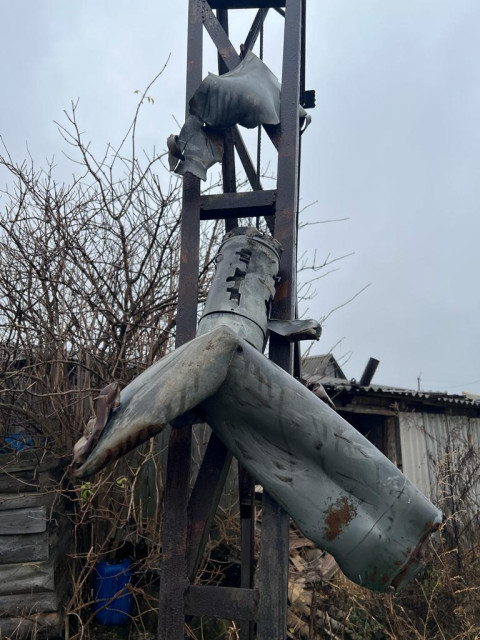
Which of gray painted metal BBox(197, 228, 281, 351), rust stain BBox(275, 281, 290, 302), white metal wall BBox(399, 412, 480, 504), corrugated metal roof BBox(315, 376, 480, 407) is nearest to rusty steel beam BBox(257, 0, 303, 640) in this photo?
rust stain BBox(275, 281, 290, 302)

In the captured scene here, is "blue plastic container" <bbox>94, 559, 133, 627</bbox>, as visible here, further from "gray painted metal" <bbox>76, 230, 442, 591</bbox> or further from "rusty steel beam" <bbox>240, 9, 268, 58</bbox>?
"rusty steel beam" <bbox>240, 9, 268, 58</bbox>

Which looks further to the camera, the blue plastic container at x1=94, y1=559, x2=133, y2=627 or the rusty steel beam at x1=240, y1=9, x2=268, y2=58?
the blue plastic container at x1=94, y1=559, x2=133, y2=627

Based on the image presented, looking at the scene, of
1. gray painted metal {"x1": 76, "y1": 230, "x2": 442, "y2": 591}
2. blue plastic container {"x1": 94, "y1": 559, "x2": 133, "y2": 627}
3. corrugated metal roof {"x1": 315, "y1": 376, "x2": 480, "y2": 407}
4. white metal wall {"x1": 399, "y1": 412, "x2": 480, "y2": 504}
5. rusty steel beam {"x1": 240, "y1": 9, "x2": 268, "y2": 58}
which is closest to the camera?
gray painted metal {"x1": 76, "y1": 230, "x2": 442, "y2": 591}

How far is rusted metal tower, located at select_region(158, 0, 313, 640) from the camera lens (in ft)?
6.47

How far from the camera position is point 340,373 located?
16.0 m

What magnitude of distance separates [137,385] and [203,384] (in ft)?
0.92

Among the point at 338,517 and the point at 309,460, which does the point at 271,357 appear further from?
the point at 338,517


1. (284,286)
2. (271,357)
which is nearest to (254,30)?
(284,286)

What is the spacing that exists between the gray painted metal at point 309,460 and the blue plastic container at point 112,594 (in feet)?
10.5

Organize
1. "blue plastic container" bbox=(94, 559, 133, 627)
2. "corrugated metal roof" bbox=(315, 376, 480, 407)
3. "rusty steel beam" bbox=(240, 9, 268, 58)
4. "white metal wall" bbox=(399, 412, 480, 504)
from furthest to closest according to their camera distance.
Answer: "white metal wall" bbox=(399, 412, 480, 504), "corrugated metal roof" bbox=(315, 376, 480, 407), "blue plastic container" bbox=(94, 559, 133, 627), "rusty steel beam" bbox=(240, 9, 268, 58)

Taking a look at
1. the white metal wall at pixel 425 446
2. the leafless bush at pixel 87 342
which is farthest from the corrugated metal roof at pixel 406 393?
the leafless bush at pixel 87 342

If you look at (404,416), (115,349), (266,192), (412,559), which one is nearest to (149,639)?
(115,349)

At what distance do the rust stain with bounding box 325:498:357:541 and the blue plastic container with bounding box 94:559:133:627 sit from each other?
3.21 meters

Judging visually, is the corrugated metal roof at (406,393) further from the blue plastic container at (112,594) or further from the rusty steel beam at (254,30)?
the rusty steel beam at (254,30)
